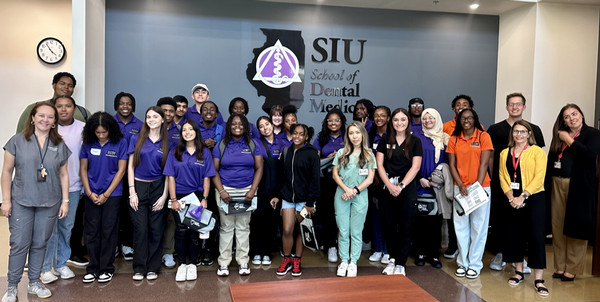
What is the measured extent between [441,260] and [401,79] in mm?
3012

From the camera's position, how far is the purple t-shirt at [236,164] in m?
4.34

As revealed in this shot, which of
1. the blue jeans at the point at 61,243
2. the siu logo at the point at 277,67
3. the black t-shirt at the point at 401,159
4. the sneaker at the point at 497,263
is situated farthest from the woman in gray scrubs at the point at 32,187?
the sneaker at the point at 497,263

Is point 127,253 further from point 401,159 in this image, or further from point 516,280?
point 516,280

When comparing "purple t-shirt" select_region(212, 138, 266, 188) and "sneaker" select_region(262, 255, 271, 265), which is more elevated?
"purple t-shirt" select_region(212, 138, 266, 188)

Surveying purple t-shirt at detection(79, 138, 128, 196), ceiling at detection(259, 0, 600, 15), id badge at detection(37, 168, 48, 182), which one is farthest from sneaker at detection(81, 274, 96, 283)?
ceiling at detection(259, 0, 600, 15)

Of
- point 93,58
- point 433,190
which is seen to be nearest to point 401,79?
point 433,190

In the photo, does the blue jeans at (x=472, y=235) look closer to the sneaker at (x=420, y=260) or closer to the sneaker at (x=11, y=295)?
the sneaker at (x=420, y=260)

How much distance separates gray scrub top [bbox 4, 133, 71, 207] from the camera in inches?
138

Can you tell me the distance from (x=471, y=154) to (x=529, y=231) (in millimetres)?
893

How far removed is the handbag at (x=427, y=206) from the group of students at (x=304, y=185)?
0.01 meters

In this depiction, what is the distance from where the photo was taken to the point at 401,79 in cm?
704

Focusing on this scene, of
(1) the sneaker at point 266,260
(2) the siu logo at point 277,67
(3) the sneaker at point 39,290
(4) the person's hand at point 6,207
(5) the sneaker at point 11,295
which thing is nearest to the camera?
(4) the person's hand at point 6,207

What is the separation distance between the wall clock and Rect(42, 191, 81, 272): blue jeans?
361cm

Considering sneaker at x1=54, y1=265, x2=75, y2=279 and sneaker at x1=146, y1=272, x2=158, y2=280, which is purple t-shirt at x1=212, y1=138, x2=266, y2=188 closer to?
sneaker at x1=146, y1=272, x2=158, y2=280
